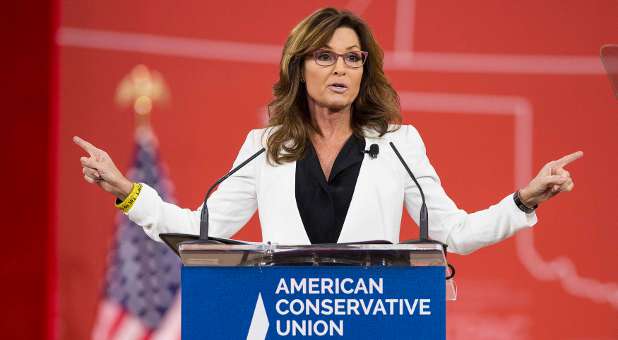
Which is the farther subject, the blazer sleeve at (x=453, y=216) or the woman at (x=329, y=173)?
the woman at (x=329, y=173)

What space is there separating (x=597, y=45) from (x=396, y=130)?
165 cm

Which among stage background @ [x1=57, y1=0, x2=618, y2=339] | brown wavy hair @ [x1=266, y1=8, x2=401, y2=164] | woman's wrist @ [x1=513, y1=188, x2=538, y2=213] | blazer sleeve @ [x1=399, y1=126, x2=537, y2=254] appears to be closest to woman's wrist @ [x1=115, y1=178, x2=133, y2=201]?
brown wavy hair @ [x1=266, y1=8, x2=401, y2=164]

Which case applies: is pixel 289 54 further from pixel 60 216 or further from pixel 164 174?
pixel 60 216

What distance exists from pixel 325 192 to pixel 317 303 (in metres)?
0.52

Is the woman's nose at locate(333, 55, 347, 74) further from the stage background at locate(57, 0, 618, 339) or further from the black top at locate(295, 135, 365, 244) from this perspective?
the stage background at locate(57, 0, 618, 339)

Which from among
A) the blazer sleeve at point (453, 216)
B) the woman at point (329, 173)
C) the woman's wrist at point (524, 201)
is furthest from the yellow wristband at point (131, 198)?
the woman's wrist at point (524, 201)

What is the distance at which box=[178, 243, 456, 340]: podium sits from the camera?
5.13 ft

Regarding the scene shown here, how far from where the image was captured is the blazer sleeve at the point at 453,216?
6.31 feet

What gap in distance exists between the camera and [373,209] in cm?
204

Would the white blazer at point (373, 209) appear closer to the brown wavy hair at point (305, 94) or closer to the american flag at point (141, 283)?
the brown wavy hair at point (305, 94)

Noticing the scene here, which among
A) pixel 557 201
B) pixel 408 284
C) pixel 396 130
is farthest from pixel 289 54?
pixel 557 201

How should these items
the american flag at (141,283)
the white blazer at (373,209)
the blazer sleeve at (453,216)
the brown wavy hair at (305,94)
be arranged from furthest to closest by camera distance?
the american flag at (141,283) < the brown wavy hair at (305,94) < the white blazer at (373,209) < the blazer sleeve at (453,216)

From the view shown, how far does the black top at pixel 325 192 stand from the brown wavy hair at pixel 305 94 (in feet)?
0.17

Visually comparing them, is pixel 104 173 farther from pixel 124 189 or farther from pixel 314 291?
pixel 314 291
